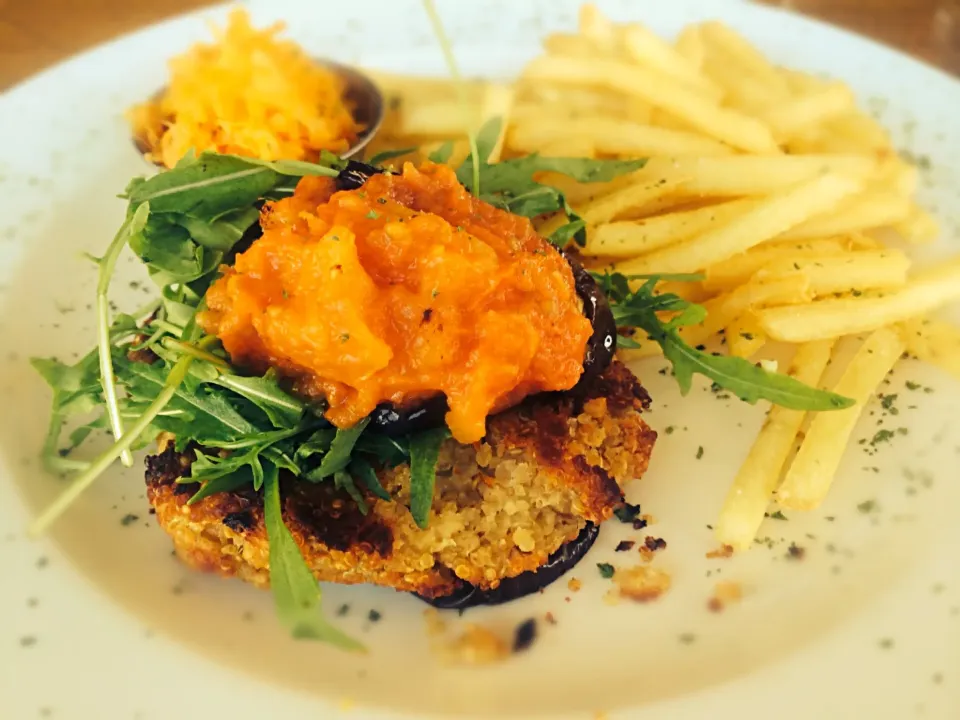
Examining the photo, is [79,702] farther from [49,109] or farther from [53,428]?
[49,109]

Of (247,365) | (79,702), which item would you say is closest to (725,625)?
(247,365)

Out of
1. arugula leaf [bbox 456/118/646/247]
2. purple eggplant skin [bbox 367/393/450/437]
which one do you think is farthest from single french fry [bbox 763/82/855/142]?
purple eggplant skin [bbox 367/393/450/437]

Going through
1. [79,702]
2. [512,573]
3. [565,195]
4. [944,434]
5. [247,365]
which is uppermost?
[565,195]

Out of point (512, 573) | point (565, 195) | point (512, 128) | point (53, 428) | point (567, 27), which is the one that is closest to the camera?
point (512, 573)

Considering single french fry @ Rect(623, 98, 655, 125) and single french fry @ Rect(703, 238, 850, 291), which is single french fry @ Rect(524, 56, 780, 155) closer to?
single french fry @ Rect(623, 98, 655, 125)

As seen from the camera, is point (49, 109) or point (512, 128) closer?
→ point (512, 128)

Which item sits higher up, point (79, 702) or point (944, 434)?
point (944, 434)
